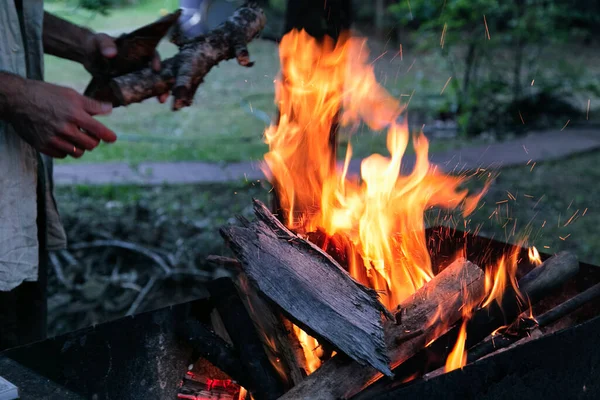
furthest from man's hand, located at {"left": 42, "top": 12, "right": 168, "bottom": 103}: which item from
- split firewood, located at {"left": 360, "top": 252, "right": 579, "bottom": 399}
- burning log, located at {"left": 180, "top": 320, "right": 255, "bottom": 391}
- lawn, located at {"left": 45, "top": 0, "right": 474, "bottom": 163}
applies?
lawn, located at {"left": 45, "top": 0, "right": 474, "bottom": 163}

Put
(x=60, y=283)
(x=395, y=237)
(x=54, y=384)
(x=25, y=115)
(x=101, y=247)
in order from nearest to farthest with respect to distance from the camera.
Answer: (x=54, y=384)
(x=25, y=115)
(x=395, y=237)
(x=60, y=283)
(x=101, y=247)

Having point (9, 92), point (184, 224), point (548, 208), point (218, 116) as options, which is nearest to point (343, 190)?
point (9, 92)

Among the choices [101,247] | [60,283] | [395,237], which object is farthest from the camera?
[101,247]

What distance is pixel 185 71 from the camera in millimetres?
2289

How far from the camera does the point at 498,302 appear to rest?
7.03 feet

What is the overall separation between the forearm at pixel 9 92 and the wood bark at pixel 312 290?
2.36 feet

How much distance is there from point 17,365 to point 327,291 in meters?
0.84

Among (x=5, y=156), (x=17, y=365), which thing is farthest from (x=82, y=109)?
(x=17, y=365)

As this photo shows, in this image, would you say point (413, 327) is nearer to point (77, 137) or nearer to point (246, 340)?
point (246, 340)

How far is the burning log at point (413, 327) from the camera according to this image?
183cm

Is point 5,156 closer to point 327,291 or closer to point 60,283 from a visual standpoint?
point 327,291

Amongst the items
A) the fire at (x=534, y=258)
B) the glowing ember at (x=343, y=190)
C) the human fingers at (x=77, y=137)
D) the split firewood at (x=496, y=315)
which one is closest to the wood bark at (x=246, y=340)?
the glowing ember at (x=343, y=190)

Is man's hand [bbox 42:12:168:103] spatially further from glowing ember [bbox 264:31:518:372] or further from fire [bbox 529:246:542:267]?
fire [bbox 529:246:542:267]

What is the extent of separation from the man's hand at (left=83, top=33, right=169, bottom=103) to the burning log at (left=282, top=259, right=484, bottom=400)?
1057mm
